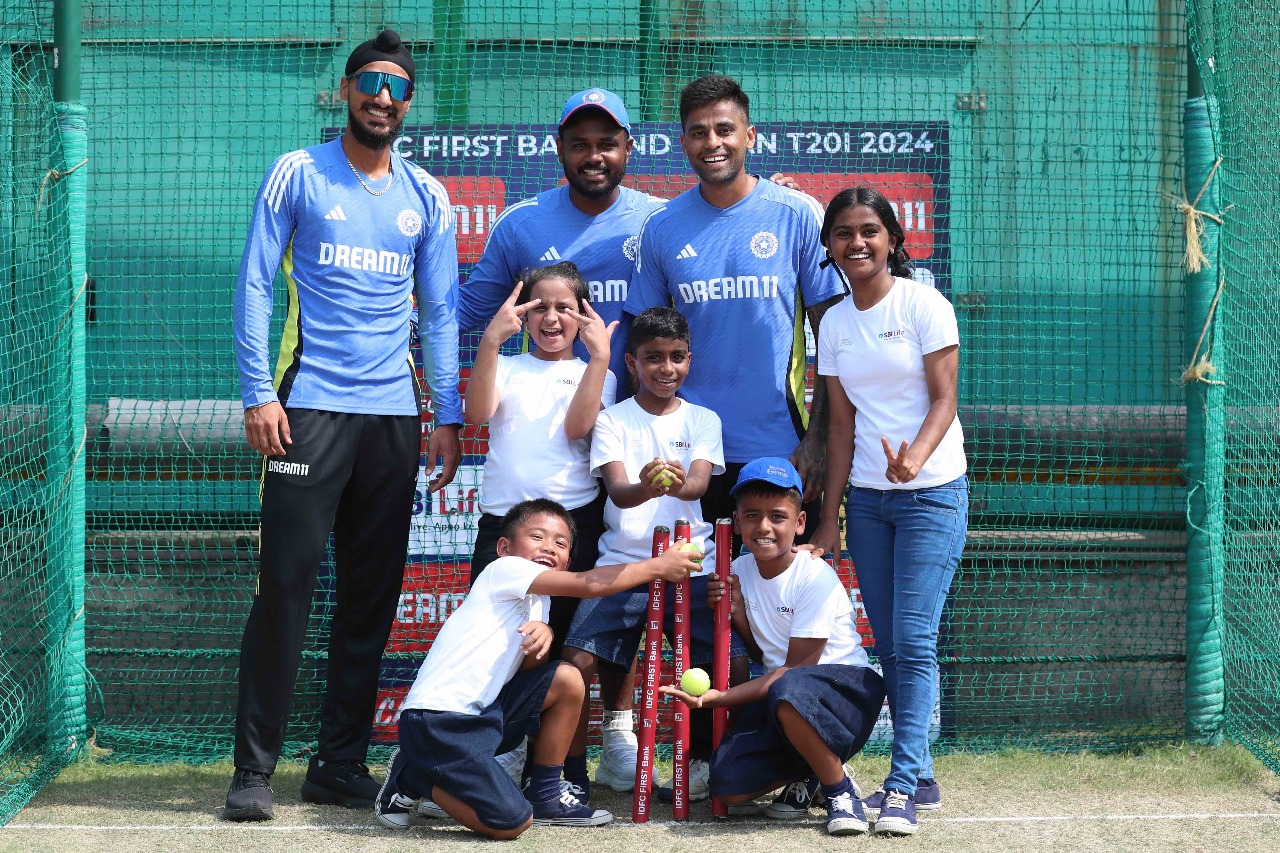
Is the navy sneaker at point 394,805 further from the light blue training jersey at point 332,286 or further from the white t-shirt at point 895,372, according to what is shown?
the white t-shirt at point 895,372

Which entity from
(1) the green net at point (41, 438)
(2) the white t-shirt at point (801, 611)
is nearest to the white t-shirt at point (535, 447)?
(2) the white t-shirt at point (801, 611)

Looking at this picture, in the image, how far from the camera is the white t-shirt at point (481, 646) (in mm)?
3768

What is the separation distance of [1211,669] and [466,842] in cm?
280

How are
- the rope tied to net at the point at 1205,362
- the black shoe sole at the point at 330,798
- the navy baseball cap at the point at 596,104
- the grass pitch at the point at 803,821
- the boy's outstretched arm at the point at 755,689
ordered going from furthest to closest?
the rope tied to net at the point at 1205,362 → the navy baseball cap at the point at 596,104 → the black shoe sole at the point at 330,798 → the boy's outstretched arm at the point at 755,689 → the grass pitch at the point at 803,821

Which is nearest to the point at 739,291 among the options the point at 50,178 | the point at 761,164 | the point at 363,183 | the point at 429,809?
the point at 761,164

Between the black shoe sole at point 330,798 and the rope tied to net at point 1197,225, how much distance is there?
3389 mm

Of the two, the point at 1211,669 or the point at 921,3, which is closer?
the point at 1211,669

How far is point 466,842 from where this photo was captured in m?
3.67

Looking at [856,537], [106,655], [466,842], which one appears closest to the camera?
[466,842]

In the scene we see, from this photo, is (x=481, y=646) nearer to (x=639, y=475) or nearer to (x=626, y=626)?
(x=626, y=626)

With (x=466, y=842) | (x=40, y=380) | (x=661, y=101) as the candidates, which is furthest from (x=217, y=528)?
(x=661, y=101)

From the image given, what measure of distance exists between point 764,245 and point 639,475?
0.83m

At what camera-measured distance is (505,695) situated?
12.8 feet

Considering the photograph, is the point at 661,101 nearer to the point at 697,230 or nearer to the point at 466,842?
the point at 697,230
